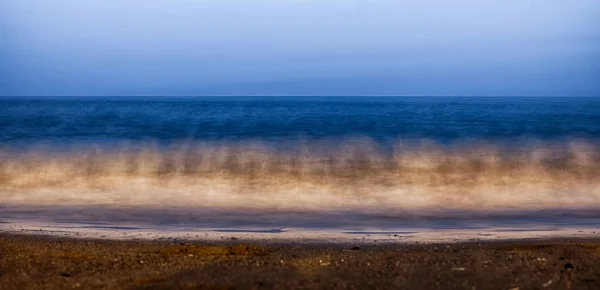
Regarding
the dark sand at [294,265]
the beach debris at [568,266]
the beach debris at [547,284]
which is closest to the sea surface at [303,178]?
the dark sand at [294,265]

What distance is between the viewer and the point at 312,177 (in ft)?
49.5

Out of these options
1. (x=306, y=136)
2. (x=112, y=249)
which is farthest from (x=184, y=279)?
(x=306, y=136)

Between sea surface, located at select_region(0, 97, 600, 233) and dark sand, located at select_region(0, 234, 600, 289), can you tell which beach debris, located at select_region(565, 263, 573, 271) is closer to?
dark sand, located at select_region(0, 234, 600, 289)

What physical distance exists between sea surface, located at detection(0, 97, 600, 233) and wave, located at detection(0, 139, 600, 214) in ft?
0.10

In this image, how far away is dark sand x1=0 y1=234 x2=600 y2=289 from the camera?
610cm

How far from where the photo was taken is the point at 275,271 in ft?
21.4

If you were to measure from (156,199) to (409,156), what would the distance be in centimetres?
673

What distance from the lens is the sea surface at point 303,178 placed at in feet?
37.8

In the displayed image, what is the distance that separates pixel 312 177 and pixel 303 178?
17 centimetres

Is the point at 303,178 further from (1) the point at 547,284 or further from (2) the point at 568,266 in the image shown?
(1) the point at 547,284

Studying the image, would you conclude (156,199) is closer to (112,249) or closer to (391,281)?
(112,249)

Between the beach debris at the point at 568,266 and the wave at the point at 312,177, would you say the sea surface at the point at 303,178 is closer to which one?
the wave at the point at 312,177

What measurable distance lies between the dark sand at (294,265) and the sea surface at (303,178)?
249 cm

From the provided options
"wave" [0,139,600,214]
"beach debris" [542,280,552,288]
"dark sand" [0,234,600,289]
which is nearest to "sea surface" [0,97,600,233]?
"wave" [0,139,600,214]
